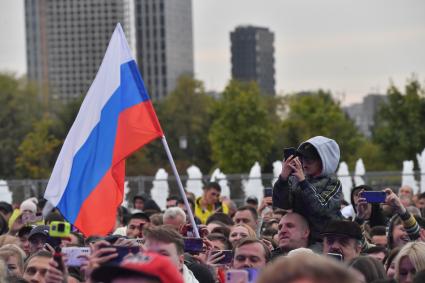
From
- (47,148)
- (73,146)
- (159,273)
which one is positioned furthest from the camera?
(47,148)

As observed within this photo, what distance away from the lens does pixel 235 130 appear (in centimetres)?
8194

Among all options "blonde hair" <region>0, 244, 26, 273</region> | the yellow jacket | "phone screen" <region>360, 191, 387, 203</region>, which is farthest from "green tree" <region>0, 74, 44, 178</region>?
"phone screen" <region>360, 191, 387, 203</region>

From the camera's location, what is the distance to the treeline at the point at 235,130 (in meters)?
67.8

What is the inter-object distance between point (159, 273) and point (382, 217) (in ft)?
30.5

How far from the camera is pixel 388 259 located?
32.3 ft

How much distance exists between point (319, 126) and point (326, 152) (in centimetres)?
7122

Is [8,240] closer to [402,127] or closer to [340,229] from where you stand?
[340,229]

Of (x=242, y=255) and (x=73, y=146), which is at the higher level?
(x=73, y=146)

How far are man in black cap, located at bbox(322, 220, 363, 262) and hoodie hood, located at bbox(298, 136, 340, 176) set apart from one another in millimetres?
462

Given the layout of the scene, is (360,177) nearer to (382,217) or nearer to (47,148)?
(382,217)

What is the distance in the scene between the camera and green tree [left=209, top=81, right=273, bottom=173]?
3105 inches

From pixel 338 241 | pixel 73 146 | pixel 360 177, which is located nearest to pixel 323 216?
pixel 338 241

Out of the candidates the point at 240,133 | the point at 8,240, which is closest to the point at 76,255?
the point at 8,240

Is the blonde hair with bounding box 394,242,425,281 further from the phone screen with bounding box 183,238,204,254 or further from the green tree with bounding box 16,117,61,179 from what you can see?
the green tree with bounding box 16,117,61,179
